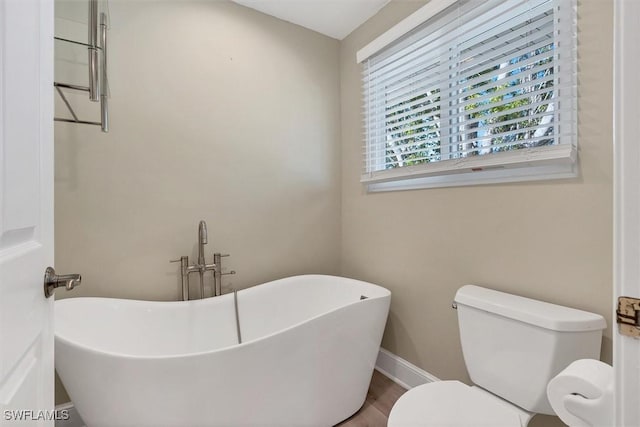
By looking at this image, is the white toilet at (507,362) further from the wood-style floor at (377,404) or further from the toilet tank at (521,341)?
the wood-style floor at (377,404)

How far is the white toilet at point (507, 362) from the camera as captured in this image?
42.1 inches

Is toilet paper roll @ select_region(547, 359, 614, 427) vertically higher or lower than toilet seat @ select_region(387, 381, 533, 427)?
higher

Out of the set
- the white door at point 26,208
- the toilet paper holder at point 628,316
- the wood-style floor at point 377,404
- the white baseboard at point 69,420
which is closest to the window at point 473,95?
the toilet paper holder at point 628,316

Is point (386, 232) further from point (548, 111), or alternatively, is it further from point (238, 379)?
point (238, 379)

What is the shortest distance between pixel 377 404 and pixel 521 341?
0.99 meters

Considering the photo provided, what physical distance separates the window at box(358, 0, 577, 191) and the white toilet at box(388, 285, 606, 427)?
59 centimetres

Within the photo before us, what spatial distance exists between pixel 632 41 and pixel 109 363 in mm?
1580

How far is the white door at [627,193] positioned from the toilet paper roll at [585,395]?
38 mm

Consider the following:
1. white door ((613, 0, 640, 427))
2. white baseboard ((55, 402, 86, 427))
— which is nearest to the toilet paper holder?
white door ((613, 0, 640, 427))

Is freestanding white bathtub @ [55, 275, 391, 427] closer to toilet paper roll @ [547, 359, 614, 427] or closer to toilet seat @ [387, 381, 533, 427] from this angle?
toilet seat @ [387, 381, 533, 427]

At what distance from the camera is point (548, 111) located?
1305 millimetres

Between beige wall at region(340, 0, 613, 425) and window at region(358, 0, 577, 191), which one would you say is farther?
window at region(358, 0, 577, 191)

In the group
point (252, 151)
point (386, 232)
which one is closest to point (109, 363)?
point (252, 151)

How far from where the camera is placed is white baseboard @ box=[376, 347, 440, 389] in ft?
6.05
